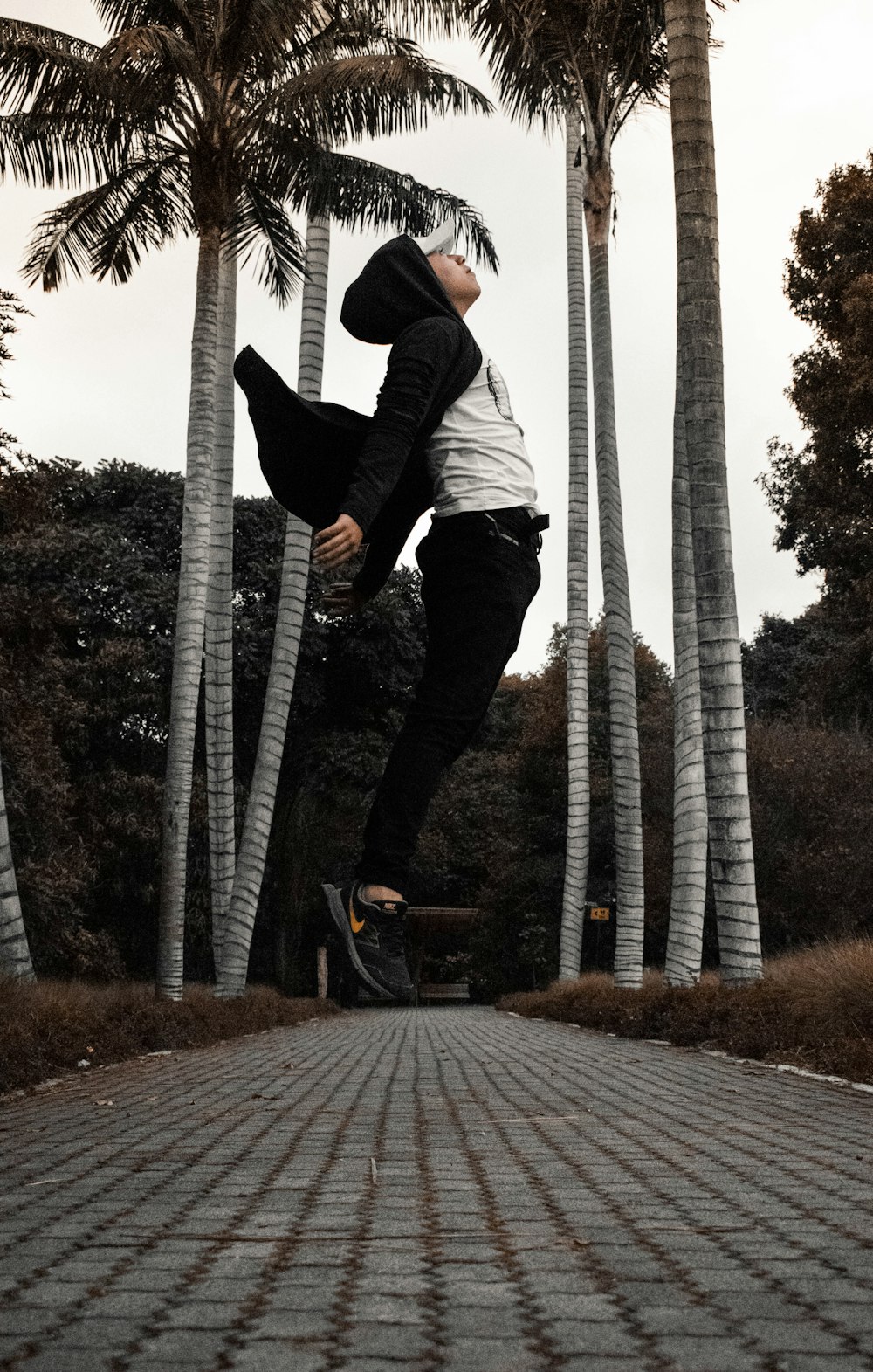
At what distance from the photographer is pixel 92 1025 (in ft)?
31.6

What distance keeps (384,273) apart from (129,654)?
953 inches

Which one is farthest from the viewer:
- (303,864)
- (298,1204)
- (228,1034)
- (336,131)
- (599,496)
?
(303,864)

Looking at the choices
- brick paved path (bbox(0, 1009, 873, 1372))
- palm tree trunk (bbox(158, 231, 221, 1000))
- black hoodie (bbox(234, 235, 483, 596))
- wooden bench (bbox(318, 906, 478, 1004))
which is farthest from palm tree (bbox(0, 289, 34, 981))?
wooden bench (bbox(318, 906, 478, 1004))

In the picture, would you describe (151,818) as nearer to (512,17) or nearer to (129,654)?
(129,654)

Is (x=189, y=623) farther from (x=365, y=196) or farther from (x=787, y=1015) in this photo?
(x=787, y=1015)

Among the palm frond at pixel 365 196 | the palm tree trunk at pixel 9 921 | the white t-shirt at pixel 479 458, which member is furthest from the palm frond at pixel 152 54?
the white t-shirt at pixel 479 458

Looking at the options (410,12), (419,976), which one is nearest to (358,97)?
(410,12)

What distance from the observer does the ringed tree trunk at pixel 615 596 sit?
1606 centimetres

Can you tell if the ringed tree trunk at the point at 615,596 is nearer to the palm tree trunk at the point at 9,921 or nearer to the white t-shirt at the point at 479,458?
the palm tree trunk at the point at 9,921

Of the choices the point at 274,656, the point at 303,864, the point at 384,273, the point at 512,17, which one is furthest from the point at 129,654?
the point at 384,273

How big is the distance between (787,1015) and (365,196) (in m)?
11.7

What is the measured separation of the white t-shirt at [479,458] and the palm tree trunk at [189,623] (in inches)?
448

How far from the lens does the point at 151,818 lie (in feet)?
86.6

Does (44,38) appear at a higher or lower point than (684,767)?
higher
